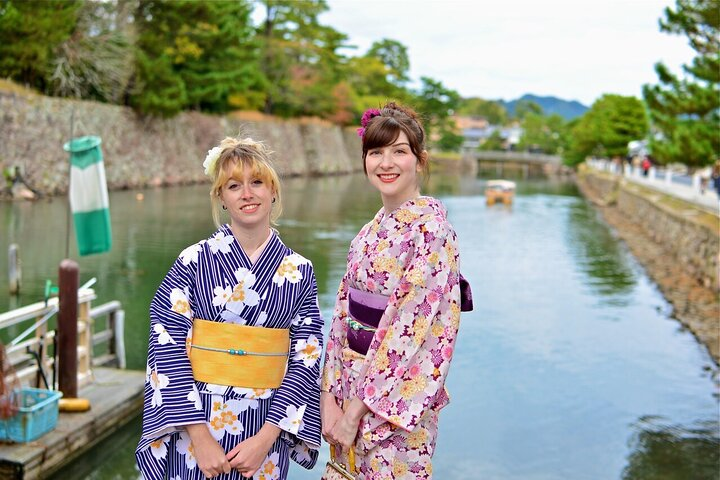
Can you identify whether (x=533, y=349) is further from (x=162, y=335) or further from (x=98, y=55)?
(x=98, y=55)

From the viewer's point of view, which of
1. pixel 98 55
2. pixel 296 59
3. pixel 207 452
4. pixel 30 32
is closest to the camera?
pixel 207 452

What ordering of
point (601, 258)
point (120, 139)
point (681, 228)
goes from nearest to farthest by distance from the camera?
point (681, 228) < point (601, 258) < point (120, 139)

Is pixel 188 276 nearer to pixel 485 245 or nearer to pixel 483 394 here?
pixel 483 394

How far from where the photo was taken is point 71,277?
435cm

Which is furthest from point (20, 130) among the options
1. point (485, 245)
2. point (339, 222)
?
point (485, 245)

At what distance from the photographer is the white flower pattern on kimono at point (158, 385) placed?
1.94m

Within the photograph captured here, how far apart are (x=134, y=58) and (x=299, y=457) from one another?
22216 millimetres

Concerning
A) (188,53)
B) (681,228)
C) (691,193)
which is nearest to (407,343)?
(681,228)

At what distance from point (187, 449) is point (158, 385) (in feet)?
0.63

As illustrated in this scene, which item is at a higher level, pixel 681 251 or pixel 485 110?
pixel 485 110

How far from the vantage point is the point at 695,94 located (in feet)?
43.3

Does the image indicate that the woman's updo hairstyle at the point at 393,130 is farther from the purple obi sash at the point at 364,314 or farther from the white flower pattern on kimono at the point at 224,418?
the white flower pattern on kimono at the point at 224,418

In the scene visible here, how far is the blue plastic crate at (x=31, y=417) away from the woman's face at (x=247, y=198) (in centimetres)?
244

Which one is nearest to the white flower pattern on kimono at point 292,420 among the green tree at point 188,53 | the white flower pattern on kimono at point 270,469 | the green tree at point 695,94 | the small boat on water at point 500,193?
the white flower pattern on kimono at point 270,469
